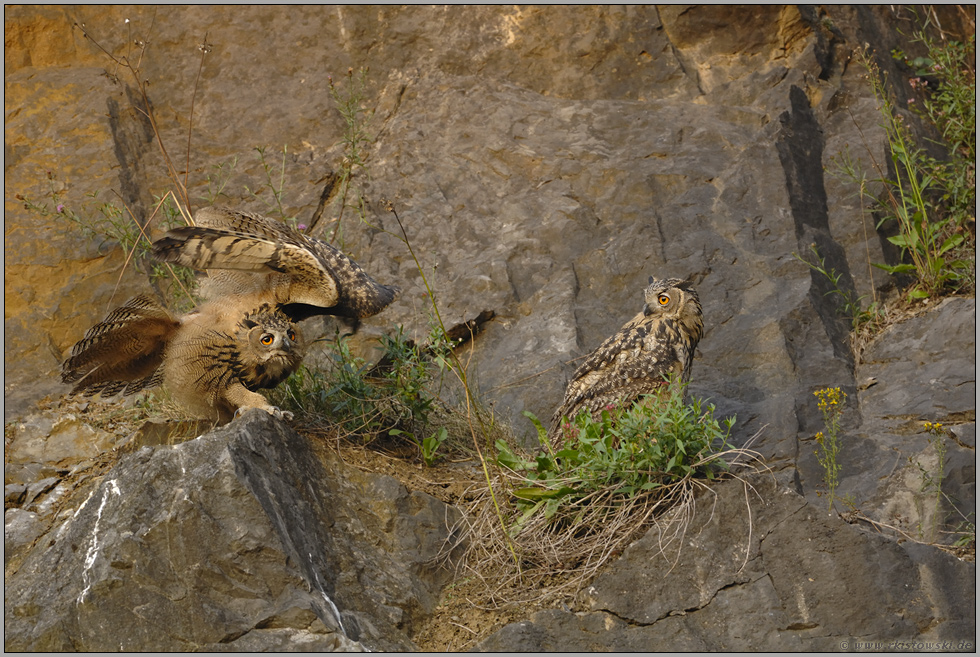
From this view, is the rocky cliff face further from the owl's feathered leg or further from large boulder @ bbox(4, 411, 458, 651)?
large boulder @ bbox(4, 411, 458, 651)

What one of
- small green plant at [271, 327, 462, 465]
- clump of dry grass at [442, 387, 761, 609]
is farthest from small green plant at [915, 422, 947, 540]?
small green plant at [271, 327, 462, 465]

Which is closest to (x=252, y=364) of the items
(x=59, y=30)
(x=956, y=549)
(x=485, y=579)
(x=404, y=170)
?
(x=485, y=579)

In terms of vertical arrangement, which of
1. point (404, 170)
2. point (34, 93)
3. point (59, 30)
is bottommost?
point (404, 170)

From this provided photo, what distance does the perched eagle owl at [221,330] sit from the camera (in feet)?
15.5

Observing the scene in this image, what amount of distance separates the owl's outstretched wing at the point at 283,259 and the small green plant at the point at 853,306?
314 centimetres

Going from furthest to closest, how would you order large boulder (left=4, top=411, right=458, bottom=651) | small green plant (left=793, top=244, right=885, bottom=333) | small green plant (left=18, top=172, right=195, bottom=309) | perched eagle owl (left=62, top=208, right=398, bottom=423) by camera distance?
small green plant (left=793, top=244, right=885, bottom=333) → small green plant (left=18, top=172, right=195, bottom=309) → perched eagle owl (left=62, top=208, right=398, bottom=423) → large boulder (left=4, top=411, right=458, bottom=651)

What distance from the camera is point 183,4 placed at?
8258 millimetres

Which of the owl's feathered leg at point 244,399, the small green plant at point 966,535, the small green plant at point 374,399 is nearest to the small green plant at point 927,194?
the small green plant at point 966,535

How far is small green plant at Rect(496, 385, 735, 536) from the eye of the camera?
14.9 feet

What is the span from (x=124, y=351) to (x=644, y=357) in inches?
113

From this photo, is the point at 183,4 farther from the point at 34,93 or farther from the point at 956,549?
the point at 956,549

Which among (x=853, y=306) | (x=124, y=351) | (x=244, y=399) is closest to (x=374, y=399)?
(x=244, y=399)

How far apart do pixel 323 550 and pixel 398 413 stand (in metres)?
1.17

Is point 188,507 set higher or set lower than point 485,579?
higher
